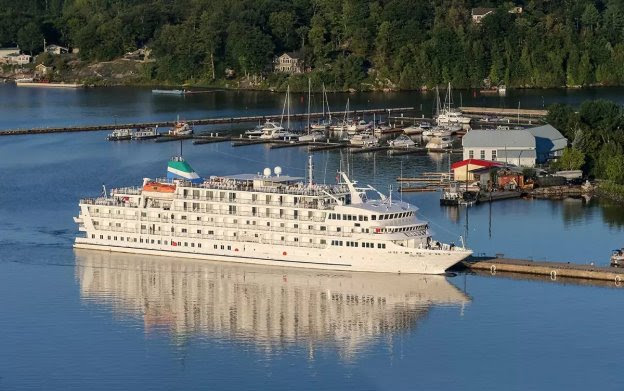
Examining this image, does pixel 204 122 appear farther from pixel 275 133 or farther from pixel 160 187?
pixel 160 187

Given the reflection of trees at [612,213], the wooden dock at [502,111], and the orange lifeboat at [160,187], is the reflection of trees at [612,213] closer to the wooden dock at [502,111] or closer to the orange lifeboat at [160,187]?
the orange lifeboat at [160,187]

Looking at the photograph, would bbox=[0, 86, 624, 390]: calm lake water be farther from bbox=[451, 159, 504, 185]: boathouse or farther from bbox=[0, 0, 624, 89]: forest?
bbox=[0, 0, 624, 89]: forest

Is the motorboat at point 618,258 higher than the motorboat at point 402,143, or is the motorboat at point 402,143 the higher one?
the motorboat at point 402,143

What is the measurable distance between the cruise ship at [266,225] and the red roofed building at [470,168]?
605 inches

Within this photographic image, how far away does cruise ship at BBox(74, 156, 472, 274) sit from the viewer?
1891 inches

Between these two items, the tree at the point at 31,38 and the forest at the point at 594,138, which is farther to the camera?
the tree at the point at 31,38


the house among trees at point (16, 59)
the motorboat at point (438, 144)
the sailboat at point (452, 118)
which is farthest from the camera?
the house among trees at point (16, 59)

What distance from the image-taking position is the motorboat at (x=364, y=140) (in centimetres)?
7938

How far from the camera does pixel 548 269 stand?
158 feet

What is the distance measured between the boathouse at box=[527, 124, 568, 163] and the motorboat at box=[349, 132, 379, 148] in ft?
30.4

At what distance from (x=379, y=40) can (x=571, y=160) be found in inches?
1962

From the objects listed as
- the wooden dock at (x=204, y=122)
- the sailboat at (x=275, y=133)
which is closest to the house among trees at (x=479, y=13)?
the wooden dock at (x=204, y=122)

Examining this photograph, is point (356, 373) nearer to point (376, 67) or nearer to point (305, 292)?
point (305, 292)

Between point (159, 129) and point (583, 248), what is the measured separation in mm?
40082
